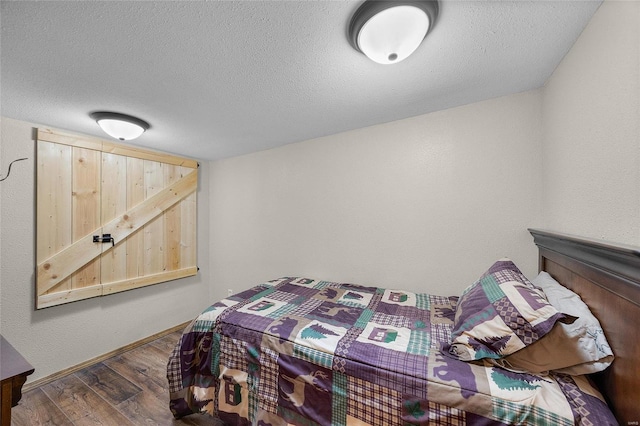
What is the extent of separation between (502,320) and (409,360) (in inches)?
18.2

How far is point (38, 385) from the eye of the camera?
2.04 metres

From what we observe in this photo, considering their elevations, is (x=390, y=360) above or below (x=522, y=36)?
below

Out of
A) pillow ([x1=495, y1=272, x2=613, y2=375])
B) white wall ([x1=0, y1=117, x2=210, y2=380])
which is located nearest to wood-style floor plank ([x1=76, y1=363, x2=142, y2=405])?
white wall ([x1=0, y1=117, x2=210, y2=380])

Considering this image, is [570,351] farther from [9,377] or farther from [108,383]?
[108,383]

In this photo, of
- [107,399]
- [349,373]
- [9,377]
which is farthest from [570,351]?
[107,399]

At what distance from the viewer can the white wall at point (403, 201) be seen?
1.82m

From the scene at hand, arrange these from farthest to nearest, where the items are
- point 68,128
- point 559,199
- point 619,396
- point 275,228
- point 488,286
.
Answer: point 275,228 → point 68,128 → point 559,199 → point 488,286 → point 619,396

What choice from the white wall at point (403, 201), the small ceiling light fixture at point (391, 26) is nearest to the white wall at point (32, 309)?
the white wall at point (403, 201)

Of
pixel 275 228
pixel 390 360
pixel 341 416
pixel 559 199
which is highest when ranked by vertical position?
pixel 559 199

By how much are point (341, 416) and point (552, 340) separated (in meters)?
1.00

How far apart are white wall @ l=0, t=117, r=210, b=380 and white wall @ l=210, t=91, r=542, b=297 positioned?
1.31 meters

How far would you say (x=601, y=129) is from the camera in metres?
1.08

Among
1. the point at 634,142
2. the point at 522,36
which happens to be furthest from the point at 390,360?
the point at 522,36

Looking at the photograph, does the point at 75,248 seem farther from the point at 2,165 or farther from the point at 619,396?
the point at 619,396
